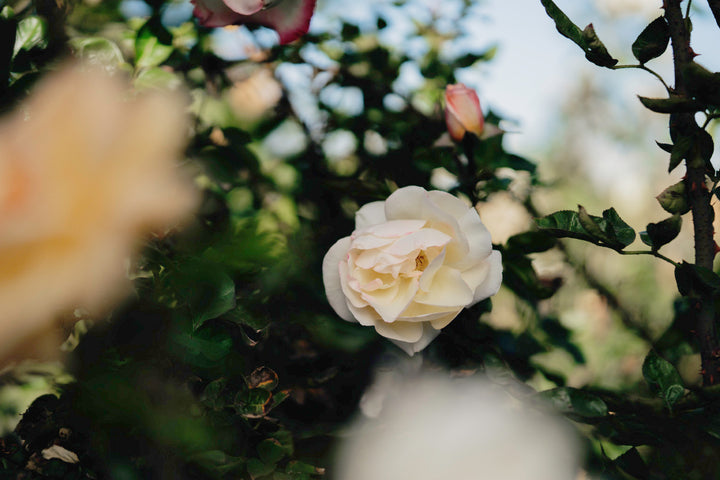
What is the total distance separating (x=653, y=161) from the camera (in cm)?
185

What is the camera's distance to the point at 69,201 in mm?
323

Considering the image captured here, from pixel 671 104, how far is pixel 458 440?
313mm

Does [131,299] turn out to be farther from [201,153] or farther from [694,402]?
[694,402]

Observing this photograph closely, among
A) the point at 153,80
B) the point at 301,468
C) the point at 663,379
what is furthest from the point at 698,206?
the point at 153,80

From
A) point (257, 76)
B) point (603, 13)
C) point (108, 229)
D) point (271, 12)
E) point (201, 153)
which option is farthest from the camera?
point (603, 13)

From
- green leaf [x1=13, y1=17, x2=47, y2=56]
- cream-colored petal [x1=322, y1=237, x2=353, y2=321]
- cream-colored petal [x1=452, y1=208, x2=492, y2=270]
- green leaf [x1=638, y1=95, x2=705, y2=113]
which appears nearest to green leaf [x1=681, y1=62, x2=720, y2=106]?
green leaf [x1=638, y1=95, x2=705, y2=113]

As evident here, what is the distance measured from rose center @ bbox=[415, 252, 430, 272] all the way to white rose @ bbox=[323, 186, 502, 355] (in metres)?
0.01

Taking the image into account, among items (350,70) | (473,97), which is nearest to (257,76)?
(350,70)

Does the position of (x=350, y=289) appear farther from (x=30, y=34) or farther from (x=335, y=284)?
(x=30, y=34)

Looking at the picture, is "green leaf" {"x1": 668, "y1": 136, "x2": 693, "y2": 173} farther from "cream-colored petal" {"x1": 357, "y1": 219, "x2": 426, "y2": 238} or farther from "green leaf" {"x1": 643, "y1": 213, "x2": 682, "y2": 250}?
"cream-colored petal" {"x1": 357, "y1": 219, "x2": 426, "y2": 238}

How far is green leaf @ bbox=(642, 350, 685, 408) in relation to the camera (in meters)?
0.37

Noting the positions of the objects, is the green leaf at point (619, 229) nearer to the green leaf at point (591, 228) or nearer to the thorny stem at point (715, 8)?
the green leaf at point (591, 228)

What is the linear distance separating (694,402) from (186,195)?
0.43m

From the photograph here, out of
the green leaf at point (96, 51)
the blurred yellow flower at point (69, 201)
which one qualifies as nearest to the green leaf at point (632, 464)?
the blurred yellow flower at point (69, 201)
